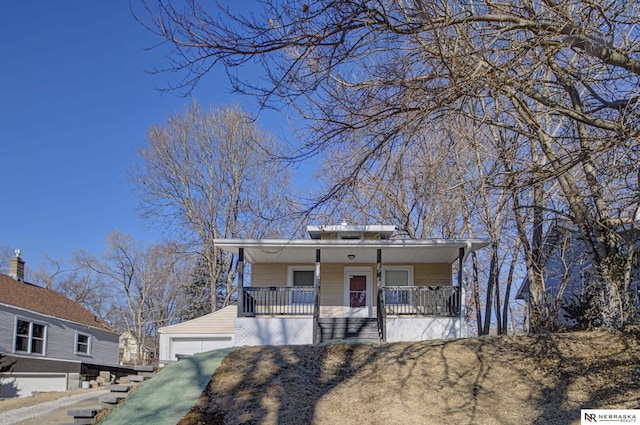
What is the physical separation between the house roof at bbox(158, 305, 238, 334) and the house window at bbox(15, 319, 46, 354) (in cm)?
447

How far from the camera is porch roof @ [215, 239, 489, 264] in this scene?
50.1ft

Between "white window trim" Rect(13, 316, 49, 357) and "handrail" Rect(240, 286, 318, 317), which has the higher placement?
"handrail" Rect(240, 286, 318, 317)

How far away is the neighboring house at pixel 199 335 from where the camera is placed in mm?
21453

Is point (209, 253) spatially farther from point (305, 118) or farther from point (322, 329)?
point (305, 118)

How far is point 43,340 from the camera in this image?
71.0 feet

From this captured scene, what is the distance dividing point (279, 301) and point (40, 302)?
11522 millimetres

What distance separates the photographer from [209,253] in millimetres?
27641

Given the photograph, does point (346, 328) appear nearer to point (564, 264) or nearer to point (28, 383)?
point (564, 264)

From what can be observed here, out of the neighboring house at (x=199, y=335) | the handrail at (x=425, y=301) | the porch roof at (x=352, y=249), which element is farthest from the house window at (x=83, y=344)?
the handrail at (x=425, y=301)

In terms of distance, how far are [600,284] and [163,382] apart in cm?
918

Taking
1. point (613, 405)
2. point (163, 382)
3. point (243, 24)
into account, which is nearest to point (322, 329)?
point (163, 382)

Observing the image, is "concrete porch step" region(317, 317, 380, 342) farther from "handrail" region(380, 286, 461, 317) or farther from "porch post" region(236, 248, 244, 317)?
"porch post" region(236, 248, 244, 317)

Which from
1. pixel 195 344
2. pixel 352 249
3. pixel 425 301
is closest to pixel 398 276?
pixel 425 301

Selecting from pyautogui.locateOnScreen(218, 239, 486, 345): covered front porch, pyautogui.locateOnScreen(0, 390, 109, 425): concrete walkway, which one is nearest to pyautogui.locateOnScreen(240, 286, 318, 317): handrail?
pyautogui.locateOnScreen(218, 239, 486, 345): covered front porch
